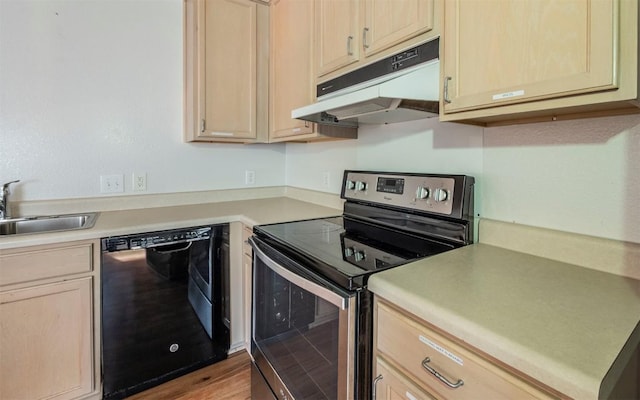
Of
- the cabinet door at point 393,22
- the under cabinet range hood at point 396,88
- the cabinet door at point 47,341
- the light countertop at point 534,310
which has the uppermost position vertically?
the cabinet door at point 393,22

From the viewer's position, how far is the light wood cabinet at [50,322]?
137cm

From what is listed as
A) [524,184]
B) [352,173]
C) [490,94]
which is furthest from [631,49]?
[352,173]

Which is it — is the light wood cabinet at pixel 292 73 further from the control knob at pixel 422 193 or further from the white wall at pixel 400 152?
the control knob at pixel 422 193

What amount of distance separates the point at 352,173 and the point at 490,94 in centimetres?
94

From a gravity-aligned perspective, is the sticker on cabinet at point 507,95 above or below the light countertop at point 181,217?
above

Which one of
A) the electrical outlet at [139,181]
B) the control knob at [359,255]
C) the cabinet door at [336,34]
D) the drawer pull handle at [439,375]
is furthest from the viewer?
the electrical outlet at [139,181]

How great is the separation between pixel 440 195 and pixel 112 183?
6.41 feet

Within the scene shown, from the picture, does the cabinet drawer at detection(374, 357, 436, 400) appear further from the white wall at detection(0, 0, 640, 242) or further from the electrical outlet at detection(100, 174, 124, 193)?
the electrical outlet at detection(100, 174, 124, 193)

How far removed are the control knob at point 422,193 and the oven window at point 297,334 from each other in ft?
2.08

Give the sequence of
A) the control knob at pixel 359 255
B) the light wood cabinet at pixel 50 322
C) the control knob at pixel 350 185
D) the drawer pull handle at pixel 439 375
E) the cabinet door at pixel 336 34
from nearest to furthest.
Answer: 1. the drawer pull handle at pixel 439 375
2. the control knob at pixel 359 255
3. the light wood cabinet at pixel 50 322
4. the cabinet door at pixel 336 34
5. the control knob at pixel 350 185

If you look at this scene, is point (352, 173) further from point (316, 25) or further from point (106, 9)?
point (106, 9)

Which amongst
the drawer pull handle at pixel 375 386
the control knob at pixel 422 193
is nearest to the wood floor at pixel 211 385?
the drawer pull handle at pixel 375 386

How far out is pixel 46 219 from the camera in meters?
1.78

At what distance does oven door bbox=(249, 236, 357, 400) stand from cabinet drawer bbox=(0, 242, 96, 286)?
2.56 feet
